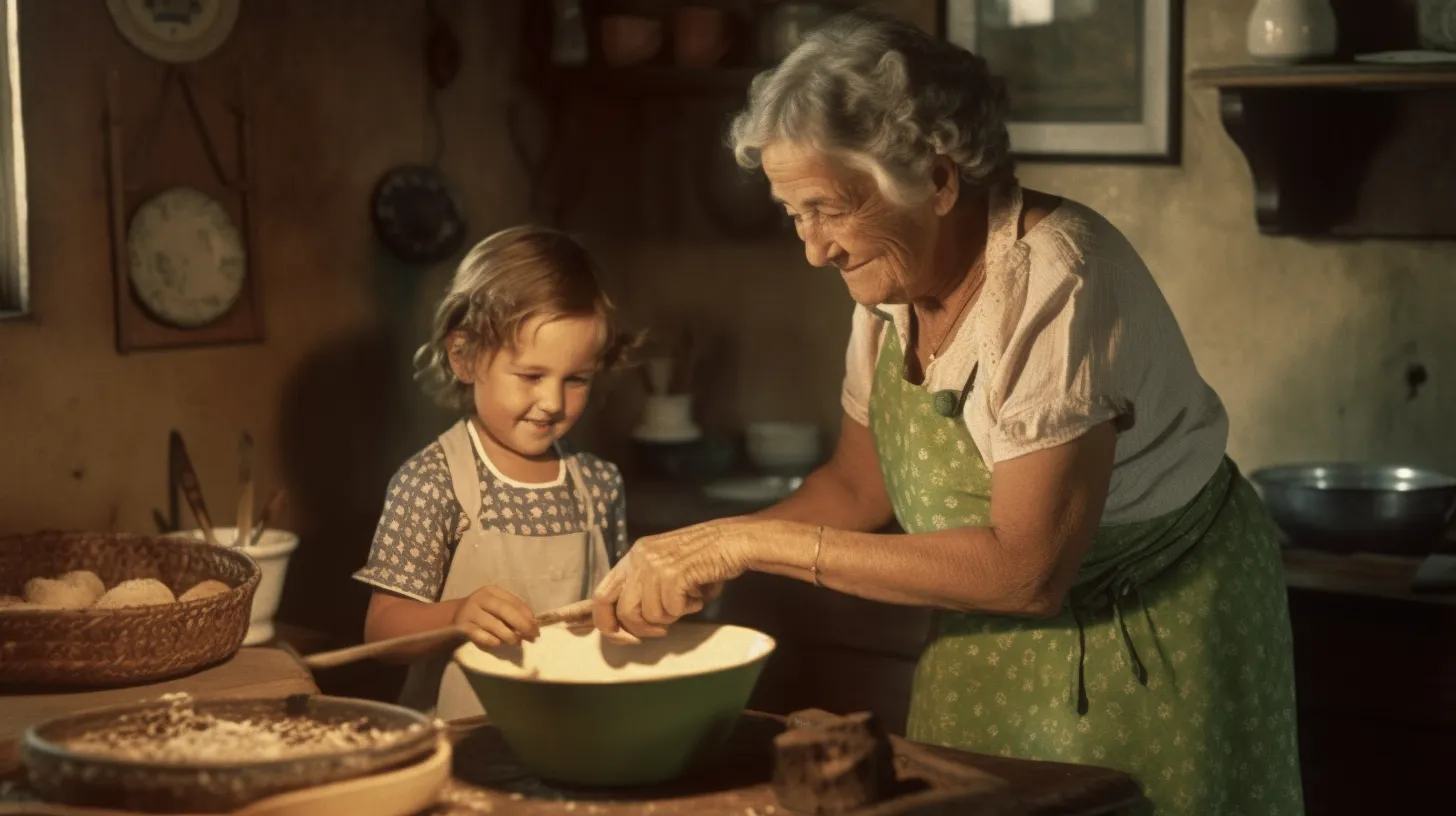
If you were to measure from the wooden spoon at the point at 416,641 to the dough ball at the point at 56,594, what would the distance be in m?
0.53

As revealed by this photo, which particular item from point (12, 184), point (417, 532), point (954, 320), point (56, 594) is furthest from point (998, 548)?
point (12, 184)

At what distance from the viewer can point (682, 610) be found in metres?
1.87

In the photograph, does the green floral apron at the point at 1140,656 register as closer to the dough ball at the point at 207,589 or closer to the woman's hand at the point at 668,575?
the woman's hand at the point at 668,575

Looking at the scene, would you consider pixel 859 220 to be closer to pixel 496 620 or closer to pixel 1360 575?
pixel 496 620

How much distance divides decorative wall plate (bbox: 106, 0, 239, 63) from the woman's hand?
160cm

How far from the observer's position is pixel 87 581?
7.68 feet

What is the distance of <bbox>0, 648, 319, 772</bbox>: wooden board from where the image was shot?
6.42 ft

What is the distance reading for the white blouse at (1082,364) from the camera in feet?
6.07

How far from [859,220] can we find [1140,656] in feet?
1.89

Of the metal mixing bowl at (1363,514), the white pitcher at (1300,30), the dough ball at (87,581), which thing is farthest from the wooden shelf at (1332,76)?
the dough ball at (87,581)

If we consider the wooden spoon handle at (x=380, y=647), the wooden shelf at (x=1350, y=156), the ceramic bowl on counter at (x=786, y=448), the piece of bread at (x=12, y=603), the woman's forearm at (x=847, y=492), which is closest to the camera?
the wooden spoon handle at (x=380, y=647)

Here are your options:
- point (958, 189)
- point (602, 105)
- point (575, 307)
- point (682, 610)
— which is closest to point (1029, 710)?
point (682, 610)

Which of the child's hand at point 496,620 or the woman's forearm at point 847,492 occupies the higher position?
the woman's forearm at point 847,492

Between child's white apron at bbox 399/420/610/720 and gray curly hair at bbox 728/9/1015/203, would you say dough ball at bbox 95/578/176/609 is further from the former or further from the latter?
gray curly hair at bbox 728/9/1015/203
